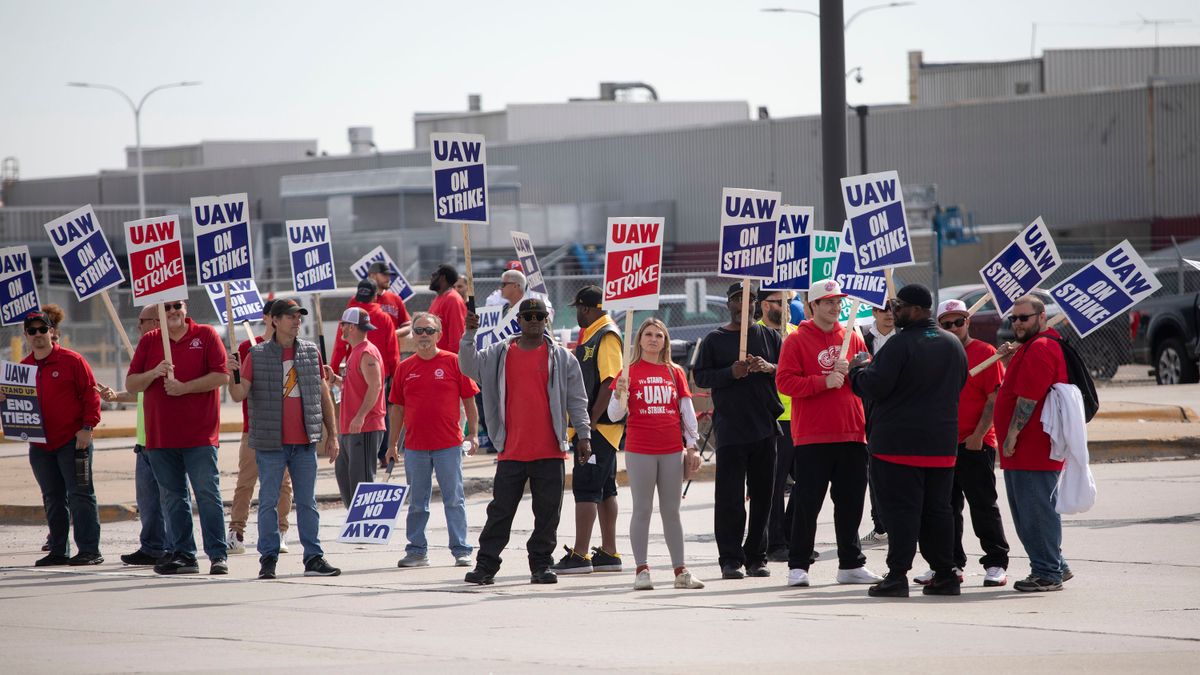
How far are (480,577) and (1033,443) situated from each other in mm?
3601

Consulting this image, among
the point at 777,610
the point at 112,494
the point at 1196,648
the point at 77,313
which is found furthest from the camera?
the point at 77,313

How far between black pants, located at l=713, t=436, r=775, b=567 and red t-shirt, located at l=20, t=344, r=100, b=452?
4.73m

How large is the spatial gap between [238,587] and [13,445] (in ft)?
45.9

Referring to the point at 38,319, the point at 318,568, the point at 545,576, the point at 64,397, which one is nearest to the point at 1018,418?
the point at 545,576

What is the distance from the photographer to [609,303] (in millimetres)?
11305

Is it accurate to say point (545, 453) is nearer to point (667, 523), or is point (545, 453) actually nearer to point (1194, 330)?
point (667, 523)

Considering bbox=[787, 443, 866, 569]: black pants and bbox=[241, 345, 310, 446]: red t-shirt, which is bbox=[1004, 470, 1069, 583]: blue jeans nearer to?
bbox=[787, 443, 866, 569]: black pants

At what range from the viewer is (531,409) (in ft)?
35.2

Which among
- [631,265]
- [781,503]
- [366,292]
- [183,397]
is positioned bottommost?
[781,503]

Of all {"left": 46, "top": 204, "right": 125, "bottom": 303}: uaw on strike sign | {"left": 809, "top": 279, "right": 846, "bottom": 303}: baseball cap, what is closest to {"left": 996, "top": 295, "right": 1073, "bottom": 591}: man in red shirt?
{"left": 809, "top": 279, "right": 846, "bottom": 303}: baseball cap

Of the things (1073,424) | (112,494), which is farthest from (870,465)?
(112,494)

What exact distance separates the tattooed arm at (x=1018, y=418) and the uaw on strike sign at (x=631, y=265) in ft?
8.67

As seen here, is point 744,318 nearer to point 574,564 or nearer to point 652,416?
point 652,416

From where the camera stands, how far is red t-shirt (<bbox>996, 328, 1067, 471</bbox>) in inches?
387
